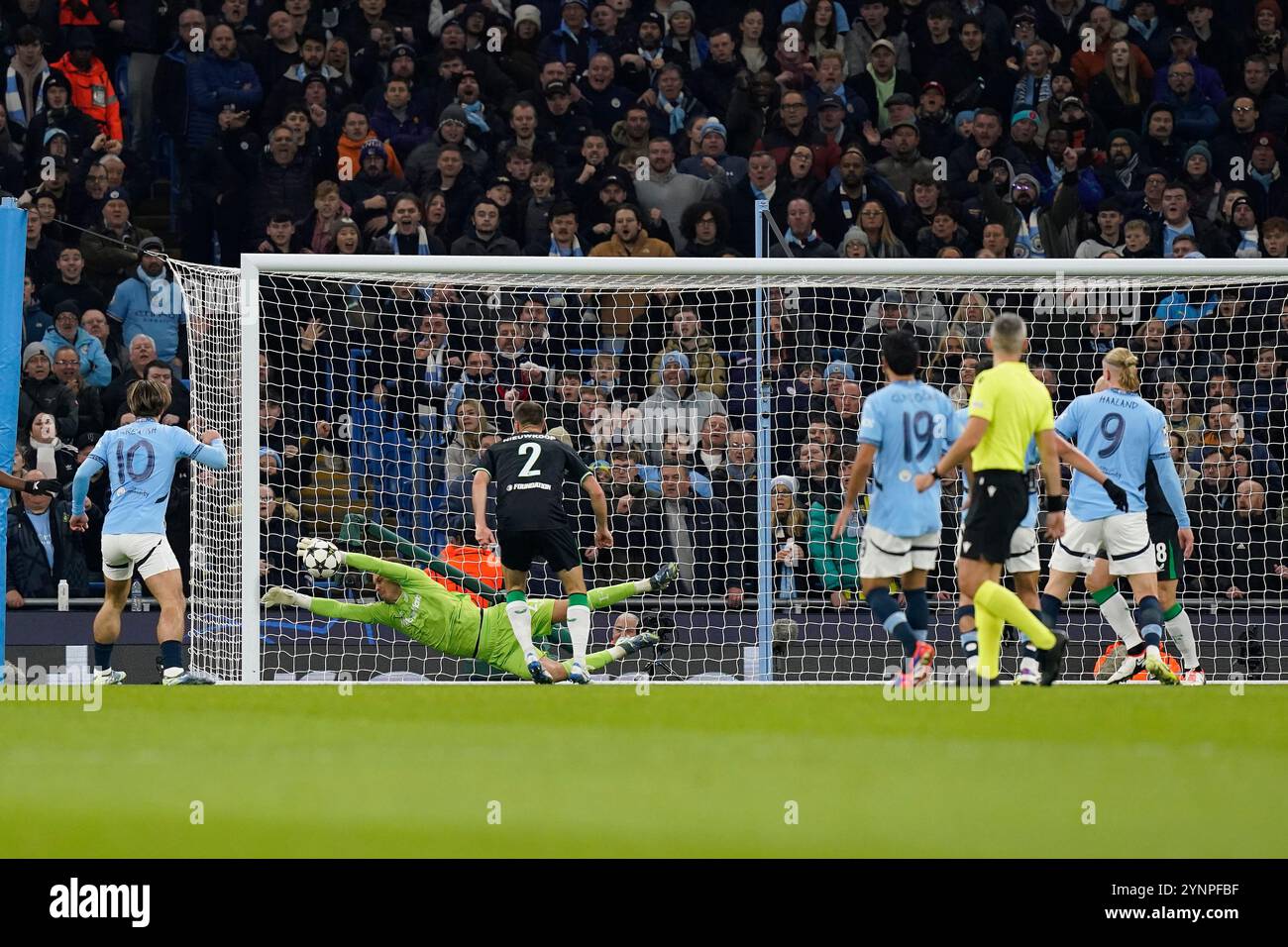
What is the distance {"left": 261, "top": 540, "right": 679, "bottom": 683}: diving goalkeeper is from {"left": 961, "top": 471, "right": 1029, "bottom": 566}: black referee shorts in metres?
3.22

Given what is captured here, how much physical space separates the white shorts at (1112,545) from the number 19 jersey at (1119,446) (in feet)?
0.19

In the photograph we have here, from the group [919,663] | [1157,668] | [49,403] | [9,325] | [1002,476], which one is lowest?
[1157,668]

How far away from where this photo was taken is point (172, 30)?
56.2 feet

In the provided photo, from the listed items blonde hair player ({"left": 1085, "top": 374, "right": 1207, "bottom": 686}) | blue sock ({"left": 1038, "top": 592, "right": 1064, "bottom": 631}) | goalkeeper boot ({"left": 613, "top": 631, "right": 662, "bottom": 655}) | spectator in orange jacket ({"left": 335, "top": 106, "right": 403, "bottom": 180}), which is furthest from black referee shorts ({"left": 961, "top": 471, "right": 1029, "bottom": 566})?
spectator in orange jacket ({"left": 335, "top": 106, "right": 403, "bottom": 180})

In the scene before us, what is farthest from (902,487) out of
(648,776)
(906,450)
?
(648,776)

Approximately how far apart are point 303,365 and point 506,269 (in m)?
4.08

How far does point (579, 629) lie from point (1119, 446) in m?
3.48

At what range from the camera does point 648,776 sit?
7082mm

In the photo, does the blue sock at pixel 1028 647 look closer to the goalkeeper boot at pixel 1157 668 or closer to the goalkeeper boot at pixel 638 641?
the goalkeeper boot at pixel 1157 668

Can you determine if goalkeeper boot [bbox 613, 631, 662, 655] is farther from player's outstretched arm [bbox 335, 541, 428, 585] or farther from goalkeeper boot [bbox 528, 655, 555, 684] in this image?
player's outstretched arm [bbox 335, 541, 428, 585]

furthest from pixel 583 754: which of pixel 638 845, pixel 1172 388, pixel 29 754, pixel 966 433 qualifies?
pixel 1172 388

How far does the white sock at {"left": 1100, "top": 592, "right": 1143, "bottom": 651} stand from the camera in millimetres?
11156

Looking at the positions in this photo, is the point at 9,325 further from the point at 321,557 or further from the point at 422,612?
the point at 422,612

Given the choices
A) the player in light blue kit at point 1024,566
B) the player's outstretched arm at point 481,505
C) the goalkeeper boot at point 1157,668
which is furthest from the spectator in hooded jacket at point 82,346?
the goalkeeper boot at point 1157,668
